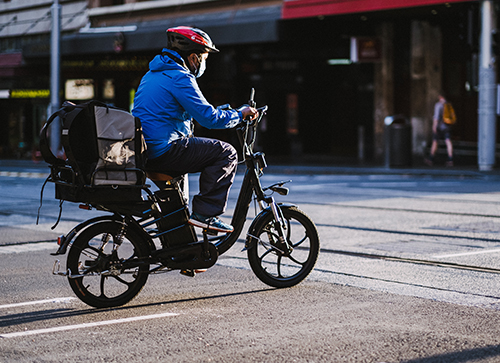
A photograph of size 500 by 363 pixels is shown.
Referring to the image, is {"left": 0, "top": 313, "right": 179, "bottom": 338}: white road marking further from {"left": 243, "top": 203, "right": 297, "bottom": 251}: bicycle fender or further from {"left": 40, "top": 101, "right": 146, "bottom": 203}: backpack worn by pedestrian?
{"left": 243, "top": 203, "right": 297, "bottom": 251}: bicycle fender

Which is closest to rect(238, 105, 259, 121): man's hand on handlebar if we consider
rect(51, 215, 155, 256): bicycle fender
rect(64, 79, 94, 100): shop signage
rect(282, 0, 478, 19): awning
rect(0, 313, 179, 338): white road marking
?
rect(51, 215, 155, 256): bicycle fender

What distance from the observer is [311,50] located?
2811cm

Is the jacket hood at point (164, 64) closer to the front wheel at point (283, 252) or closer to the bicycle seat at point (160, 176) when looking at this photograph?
the bicycle seat at point (160, 176)

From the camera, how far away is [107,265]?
19.1 feet

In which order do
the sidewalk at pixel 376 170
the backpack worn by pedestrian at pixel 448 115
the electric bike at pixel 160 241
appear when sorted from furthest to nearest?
1. the backpack worn by pedestrian at pixel 448 115
2. the sidewalk at pixel 376 170
3. the electric bike at pixel 160 241

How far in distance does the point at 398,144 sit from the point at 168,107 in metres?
17.1

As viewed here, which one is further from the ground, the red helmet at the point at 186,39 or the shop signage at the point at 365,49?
the shop signage at the point at 365,49

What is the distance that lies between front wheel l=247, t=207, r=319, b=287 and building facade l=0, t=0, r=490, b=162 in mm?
14708

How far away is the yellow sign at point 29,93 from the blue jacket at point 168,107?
30.0m

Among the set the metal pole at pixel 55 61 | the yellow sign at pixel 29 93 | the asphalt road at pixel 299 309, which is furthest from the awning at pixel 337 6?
the yellow sign at pixel 29 93

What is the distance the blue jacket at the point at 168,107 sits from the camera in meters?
5.86

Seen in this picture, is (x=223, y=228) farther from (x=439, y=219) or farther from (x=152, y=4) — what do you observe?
(x=152, y=4)

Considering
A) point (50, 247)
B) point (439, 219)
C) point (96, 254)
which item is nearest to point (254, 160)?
point (96, 254)

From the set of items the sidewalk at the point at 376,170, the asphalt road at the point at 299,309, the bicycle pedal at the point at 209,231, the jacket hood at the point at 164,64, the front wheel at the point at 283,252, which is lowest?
the sidewalk at the point at 376,170
